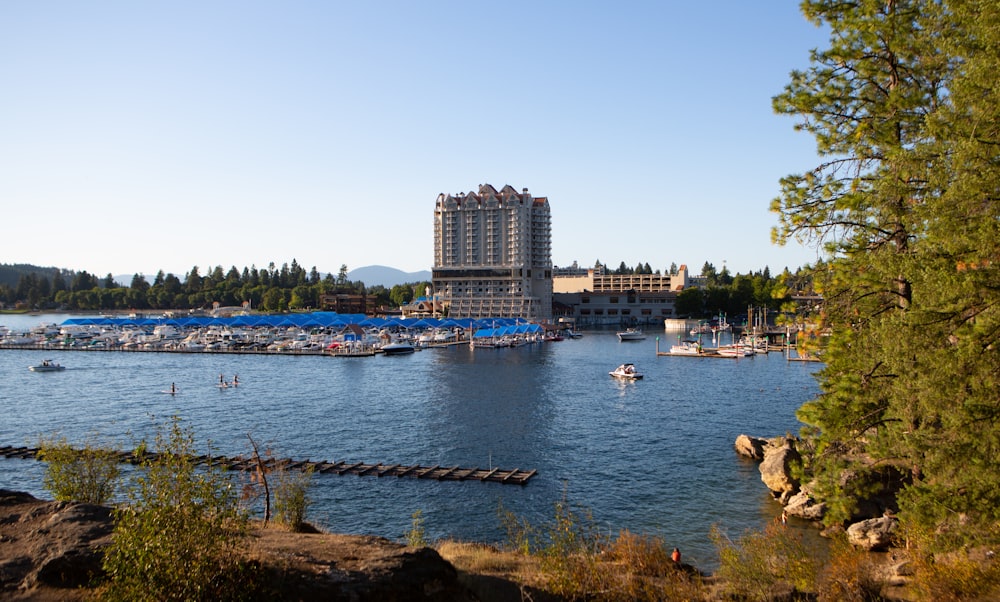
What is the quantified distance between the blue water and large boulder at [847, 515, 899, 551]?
437 cm

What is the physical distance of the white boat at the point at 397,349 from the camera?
107 metres

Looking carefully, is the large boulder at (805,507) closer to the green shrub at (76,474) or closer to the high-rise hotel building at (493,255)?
the green shrub at (76,474)

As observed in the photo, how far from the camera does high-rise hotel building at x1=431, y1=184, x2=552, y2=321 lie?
185625mm

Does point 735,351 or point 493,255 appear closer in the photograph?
point 735,351

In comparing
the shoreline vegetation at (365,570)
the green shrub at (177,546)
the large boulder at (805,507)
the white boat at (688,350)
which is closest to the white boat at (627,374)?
the white boat at (688,350)

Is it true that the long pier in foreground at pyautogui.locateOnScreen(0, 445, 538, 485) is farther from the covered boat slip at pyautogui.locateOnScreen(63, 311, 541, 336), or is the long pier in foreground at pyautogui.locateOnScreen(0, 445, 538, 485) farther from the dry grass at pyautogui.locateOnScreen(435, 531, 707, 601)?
the covered boat slip at pyautogui.locateOnScreen(63, 311, 541, 336)

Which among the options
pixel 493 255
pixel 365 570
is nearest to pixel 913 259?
pixel 365 570

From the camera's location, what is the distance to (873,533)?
2297 cm

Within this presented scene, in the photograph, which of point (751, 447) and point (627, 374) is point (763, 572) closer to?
point (751, 447)

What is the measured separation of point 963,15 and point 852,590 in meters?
10.3

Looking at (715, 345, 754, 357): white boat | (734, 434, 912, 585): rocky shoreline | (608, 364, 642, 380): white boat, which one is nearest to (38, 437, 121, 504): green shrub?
(734, 434, 912, 585): rocky shoreline

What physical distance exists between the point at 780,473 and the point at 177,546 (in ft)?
91.8

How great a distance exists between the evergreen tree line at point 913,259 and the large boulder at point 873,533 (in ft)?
33.3

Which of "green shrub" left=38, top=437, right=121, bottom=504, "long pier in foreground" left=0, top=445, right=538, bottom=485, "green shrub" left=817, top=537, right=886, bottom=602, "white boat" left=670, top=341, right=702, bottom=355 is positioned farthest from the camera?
"white boat" left=670, top=341, right=702, bottom=355
